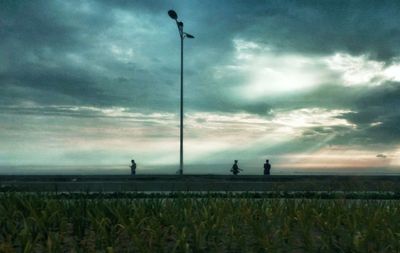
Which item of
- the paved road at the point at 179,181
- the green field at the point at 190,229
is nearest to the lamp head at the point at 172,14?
the paved road at the point at 179,181

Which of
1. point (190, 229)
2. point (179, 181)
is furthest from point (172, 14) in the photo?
point (190, 229)

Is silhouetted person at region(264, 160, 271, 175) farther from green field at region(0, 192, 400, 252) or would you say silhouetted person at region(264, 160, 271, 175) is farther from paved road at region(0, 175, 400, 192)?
green field at region(0, 192, 400, 252)

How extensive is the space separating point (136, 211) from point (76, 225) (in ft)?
3.51

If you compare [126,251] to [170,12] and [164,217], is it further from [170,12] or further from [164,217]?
[170,12]

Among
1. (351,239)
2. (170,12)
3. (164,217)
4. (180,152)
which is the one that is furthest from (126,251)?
(170,12)

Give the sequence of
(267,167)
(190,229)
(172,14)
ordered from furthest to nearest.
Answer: (267,167) < (172,14) < (190,229)

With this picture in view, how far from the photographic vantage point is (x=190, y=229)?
8039mm

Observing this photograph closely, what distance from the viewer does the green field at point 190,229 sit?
7.57 meters

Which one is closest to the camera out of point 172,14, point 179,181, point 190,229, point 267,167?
point 190,229

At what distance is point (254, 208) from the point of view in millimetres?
10172

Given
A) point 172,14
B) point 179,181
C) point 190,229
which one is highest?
point 172,14

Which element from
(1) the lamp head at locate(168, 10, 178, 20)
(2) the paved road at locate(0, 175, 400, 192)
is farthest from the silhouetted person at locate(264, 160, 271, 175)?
(1) the lamp head at locate(168, 10, 178, 20)

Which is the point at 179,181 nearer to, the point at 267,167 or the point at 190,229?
the point at 267,167

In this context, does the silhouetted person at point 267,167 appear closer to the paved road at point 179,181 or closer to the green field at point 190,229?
the paved road at point 179,181
